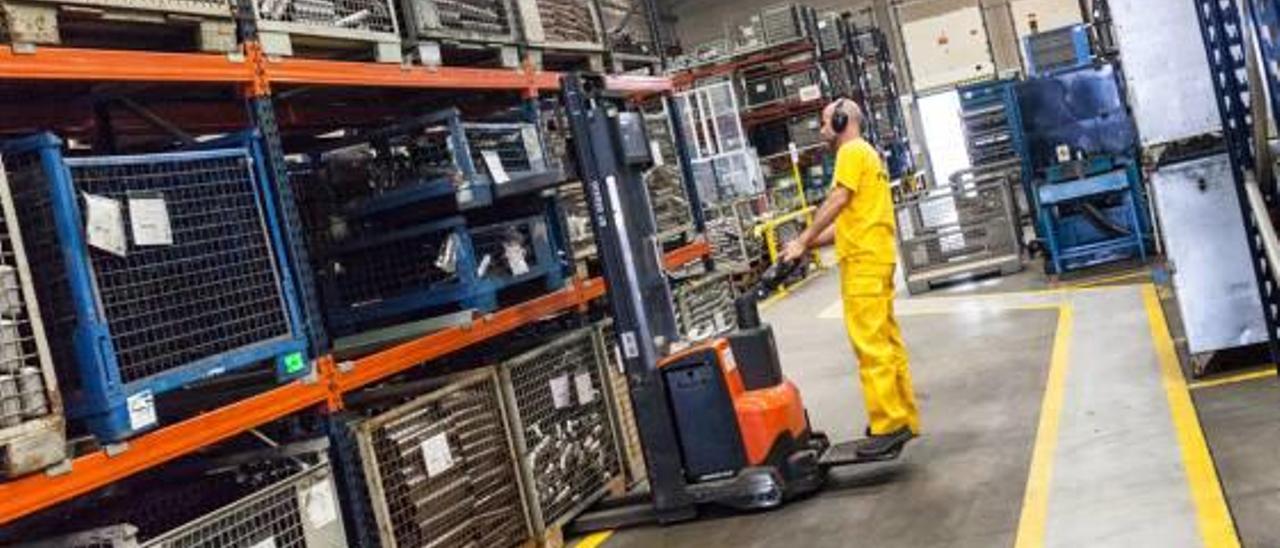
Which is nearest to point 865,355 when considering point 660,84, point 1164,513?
point 1164,513

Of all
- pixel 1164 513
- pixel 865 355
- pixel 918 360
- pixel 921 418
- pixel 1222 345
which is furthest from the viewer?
pixel 918 360

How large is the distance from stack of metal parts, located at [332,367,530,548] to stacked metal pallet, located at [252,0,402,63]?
164cm

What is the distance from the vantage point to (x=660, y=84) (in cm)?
858

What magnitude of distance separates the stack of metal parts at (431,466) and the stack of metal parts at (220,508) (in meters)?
0.27

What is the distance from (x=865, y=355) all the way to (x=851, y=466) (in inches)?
28.8

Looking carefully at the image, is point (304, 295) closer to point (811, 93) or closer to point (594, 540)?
point (594, 540)

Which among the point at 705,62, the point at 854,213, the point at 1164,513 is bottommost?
the point at 1164,513

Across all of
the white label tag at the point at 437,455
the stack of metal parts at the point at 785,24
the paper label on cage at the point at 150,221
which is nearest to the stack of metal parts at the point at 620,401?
the white label tag at the point at 437,455

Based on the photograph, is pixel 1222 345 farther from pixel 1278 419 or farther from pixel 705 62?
pixel 705 62

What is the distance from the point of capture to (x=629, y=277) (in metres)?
5.92

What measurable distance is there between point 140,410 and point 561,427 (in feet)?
9.22

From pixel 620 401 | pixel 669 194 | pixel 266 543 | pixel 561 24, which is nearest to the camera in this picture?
pixel 266 543

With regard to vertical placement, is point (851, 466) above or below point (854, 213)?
below

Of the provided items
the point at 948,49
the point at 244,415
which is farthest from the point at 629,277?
the point at 948,49
